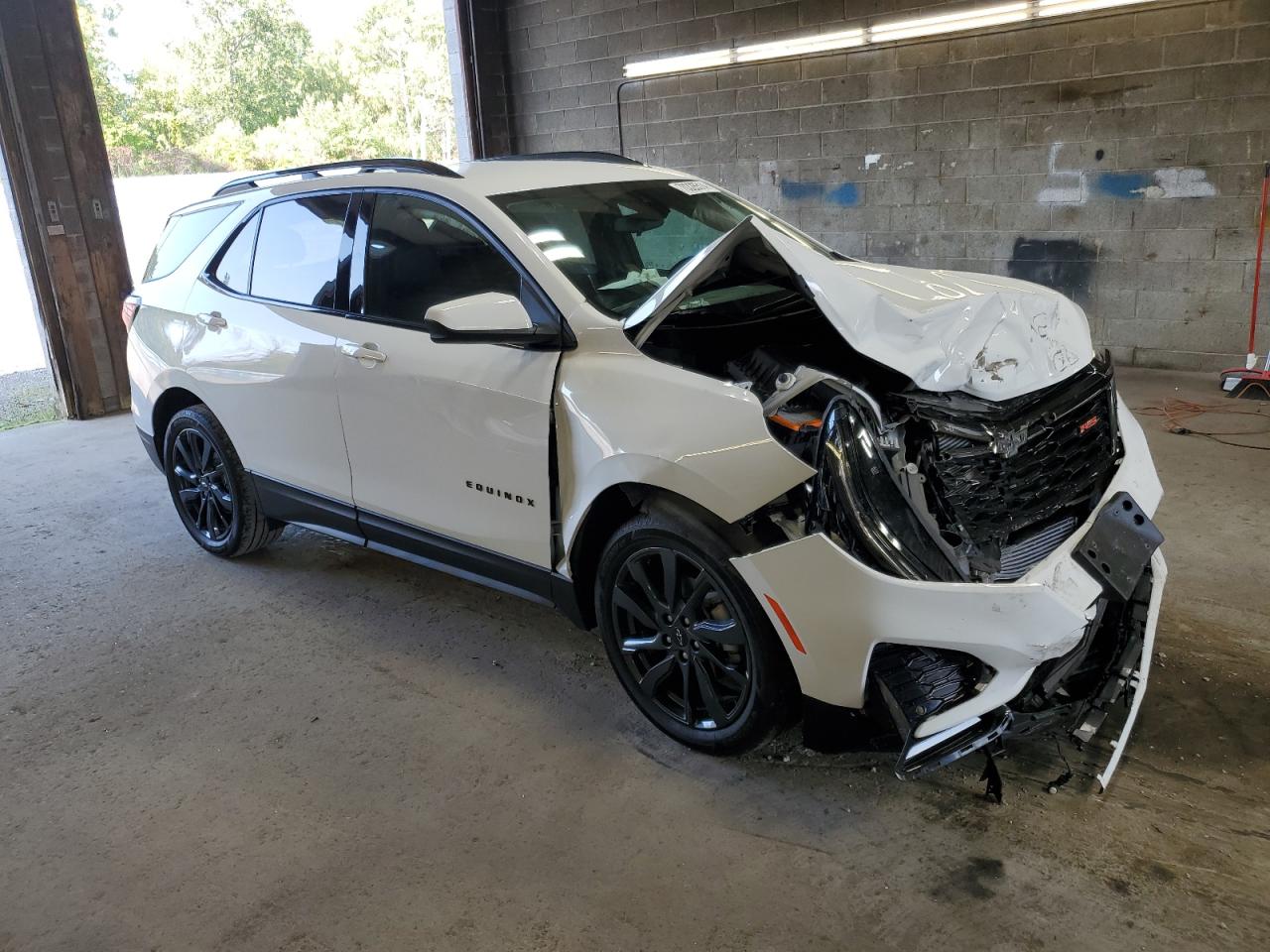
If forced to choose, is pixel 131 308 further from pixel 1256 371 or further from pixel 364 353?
pixel 1256 371

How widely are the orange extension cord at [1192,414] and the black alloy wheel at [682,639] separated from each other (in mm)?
4002

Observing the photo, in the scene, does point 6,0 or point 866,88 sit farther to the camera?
point 866,88

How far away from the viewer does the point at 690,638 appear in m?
2.50

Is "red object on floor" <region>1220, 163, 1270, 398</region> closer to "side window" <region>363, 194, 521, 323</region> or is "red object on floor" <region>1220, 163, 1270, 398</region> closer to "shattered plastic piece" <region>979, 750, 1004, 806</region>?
"shattered plastic piece" <region>979, 750, 1004, 806</region>

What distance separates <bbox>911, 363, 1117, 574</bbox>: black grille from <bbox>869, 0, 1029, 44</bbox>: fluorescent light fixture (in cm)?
548

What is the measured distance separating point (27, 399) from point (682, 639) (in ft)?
25.8

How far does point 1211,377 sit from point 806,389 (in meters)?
5.59

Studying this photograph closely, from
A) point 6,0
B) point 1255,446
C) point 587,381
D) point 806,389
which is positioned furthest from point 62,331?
point 1255,446

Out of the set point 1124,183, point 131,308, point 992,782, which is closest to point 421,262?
point 131,308

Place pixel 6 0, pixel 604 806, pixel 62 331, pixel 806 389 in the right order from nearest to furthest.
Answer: pixel 806 389
pixel 604 806
pixel 6 0
pixel 62 331

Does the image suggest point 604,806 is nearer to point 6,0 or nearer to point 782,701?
point 782,701

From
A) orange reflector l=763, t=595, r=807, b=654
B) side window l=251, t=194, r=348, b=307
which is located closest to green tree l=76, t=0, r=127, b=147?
side window l=251, t=194, r=348, b=307

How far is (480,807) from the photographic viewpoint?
8.17 ft

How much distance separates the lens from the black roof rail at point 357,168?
3188mm
